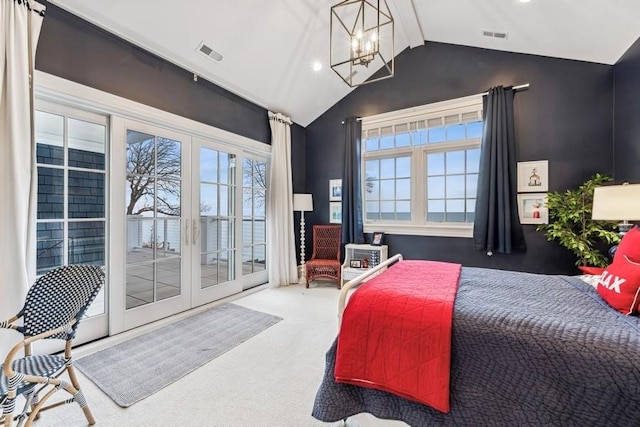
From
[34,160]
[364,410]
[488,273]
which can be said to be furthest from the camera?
[488,273]

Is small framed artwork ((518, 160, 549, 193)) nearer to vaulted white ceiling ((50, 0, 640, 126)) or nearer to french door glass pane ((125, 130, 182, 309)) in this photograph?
vaulted white ceiling ((50, 0, 640, 126))

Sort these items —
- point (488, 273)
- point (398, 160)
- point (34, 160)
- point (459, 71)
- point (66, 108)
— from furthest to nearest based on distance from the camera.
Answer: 1. point (398, 160)
2. point (459, 71)
3. point (66, 108)
4. point (488, 273)
5. point (34, 160)

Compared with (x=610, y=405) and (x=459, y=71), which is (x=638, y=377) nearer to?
(x=610, y=405)

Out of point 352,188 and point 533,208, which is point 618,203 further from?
point 352,188

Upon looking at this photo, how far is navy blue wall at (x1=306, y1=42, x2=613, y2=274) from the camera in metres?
3.12

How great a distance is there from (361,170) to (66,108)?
3.54m

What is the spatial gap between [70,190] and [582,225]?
4902mm

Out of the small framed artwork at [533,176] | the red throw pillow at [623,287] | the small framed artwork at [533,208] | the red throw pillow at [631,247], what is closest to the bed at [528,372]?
the red throw pillow at [623,287]

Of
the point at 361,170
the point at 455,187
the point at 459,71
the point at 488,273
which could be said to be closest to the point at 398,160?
the point at 361,170

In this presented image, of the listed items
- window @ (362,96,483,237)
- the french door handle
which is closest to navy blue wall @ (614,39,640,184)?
window @ (362,96,483,237)

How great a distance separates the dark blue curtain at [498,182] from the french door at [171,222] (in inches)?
125

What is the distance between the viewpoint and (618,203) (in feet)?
7.26

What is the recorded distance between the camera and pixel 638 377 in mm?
979

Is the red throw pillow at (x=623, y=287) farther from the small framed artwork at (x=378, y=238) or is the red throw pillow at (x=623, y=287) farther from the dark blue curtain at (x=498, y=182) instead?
the small framed artwork at (x=378, y=238)
